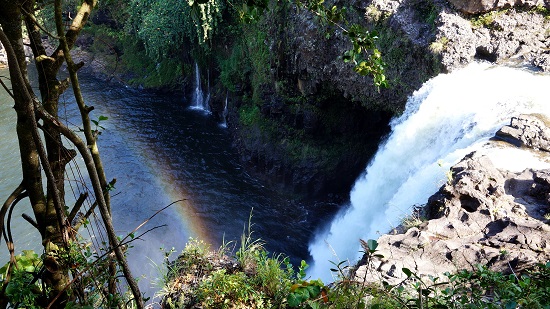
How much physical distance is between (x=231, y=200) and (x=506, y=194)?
8.18 m

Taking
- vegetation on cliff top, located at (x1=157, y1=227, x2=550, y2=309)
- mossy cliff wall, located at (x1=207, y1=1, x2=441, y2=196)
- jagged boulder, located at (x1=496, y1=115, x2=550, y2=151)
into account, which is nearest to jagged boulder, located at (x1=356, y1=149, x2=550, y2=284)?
vegetation on cliff top, located at (x1=157, y1=227, x2=550, y2=309)

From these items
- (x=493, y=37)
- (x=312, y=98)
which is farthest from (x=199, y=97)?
(x=493, y=37)

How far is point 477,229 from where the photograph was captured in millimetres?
5480

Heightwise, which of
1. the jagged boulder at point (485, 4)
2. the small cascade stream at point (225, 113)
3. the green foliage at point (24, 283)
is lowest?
the small cascade stream at point (225, 113)

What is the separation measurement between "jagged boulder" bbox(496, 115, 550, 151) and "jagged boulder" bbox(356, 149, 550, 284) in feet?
3.15

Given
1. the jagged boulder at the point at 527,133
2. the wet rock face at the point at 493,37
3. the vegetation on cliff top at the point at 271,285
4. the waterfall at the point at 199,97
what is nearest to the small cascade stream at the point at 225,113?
the waterfall at the point at 199,97

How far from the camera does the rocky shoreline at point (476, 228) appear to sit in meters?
4.77

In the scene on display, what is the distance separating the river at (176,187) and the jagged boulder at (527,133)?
5.76 meters

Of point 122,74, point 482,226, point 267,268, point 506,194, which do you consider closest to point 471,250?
point 482,226

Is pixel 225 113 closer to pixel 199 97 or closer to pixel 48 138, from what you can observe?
pixel 199 97

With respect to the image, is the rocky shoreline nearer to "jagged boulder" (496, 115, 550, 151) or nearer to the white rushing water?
"jagged boulder" (496, 115, 550, 151)

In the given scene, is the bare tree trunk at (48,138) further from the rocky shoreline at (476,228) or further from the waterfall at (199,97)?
the waterfall at (199,97)

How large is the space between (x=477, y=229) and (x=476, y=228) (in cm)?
2

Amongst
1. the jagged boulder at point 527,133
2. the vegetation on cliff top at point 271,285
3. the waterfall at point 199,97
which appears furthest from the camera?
the waterfall at point 199,97
